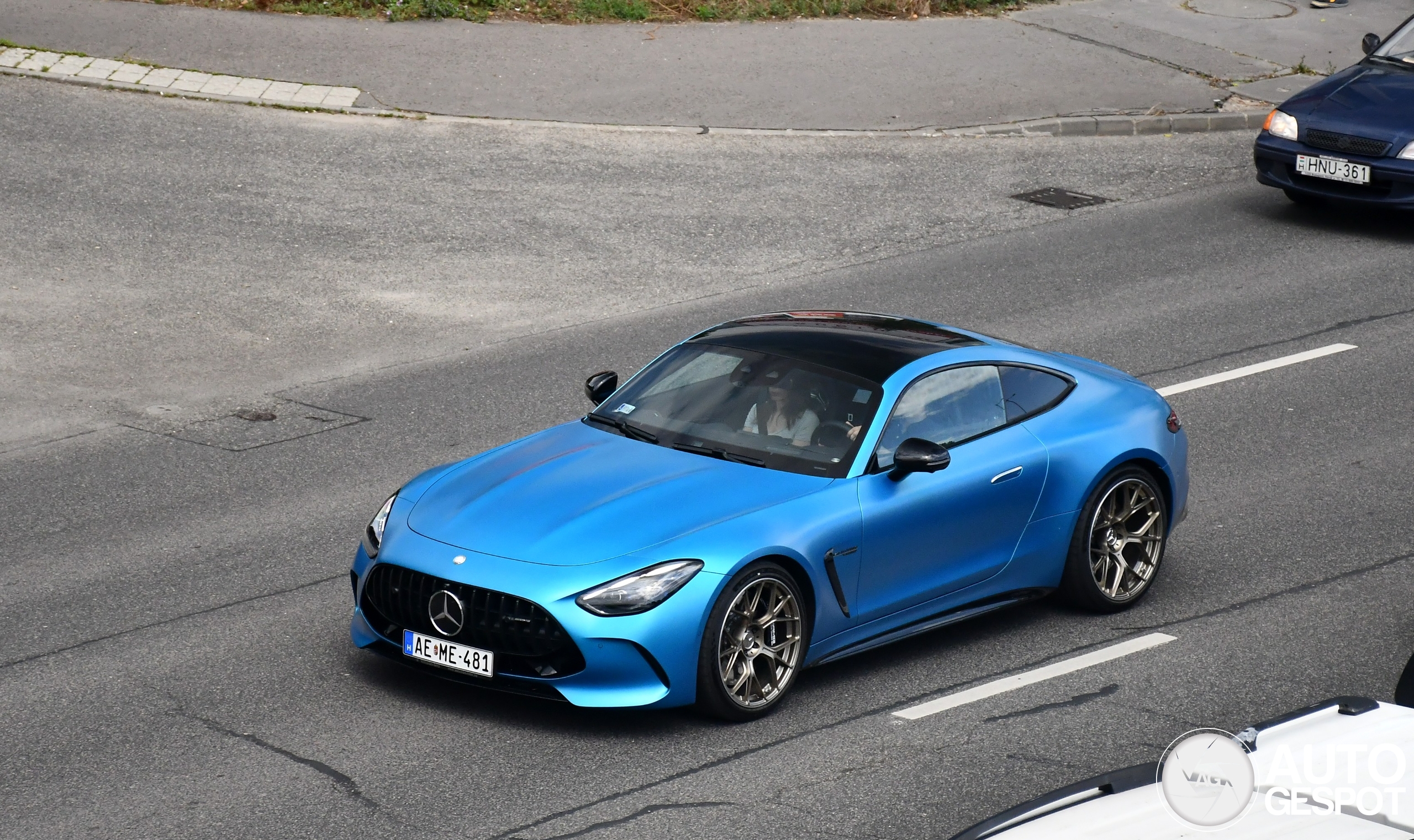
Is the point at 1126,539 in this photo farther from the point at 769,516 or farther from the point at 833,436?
the point at 769,516

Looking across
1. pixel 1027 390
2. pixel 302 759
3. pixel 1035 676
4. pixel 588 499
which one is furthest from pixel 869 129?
pixel 302 759

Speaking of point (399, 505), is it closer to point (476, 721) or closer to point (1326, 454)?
point (476, 721)

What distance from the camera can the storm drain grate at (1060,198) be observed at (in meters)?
15.3

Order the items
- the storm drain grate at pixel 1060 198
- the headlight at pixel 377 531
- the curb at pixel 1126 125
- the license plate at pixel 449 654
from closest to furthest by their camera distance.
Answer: the license plate at pixel 449 654 → the headlight at pixel 377 531 → the storm drain grate at pixel 1060 198 → the curb at pixel 1126 125

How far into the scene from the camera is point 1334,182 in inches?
568

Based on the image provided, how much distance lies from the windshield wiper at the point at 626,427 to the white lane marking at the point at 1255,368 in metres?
4.54

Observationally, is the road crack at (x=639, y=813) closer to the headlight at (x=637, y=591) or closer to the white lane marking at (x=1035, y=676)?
the headlight at (x=637, y=591)

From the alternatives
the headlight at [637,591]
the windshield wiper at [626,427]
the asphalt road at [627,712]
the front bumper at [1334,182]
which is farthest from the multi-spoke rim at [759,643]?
the front bumper at [1334,182]

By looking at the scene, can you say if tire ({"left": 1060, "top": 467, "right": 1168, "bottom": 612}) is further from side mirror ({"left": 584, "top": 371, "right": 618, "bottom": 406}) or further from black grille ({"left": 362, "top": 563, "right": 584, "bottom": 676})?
black grille ({"left": 362, "top": 563, "right": 584, "bottom": 676})

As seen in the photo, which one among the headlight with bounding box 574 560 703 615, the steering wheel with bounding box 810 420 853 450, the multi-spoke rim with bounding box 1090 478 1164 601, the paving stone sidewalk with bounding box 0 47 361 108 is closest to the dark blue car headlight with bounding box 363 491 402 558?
the headlight with bounding box 574 560 703 615

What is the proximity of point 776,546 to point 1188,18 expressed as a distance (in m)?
17.7

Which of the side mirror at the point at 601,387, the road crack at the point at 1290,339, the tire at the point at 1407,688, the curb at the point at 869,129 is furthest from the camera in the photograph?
the curb at the point at 869,129

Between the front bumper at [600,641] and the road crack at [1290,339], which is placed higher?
the front bumper at [600,641]

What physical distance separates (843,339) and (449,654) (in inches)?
95.4
